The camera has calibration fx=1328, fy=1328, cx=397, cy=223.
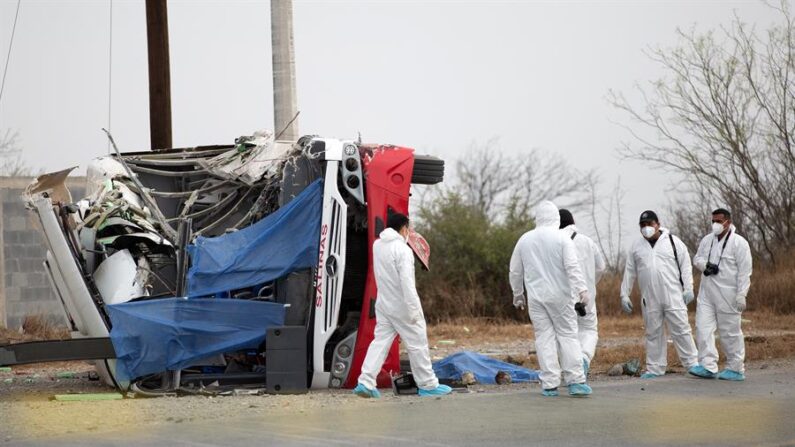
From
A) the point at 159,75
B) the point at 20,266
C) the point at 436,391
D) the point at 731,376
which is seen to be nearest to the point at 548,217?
the point at 436,391

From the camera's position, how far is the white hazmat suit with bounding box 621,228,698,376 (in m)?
15.1

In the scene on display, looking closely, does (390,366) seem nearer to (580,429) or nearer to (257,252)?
(257,252)

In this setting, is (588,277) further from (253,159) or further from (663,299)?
(253,159)

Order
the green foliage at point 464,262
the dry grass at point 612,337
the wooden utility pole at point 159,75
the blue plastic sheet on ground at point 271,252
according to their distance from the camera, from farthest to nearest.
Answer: the green foliage at point 464,262, the wooden utility pole at point 159,75, the dry grass at point 612,337, the blue plastic sheet on ground at point 271,252

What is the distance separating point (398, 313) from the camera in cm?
1289

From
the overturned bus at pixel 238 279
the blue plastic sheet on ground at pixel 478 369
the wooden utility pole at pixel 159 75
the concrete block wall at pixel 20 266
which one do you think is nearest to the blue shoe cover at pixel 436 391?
the overturned bus at pixel 238 279

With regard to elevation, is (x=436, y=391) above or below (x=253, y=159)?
below

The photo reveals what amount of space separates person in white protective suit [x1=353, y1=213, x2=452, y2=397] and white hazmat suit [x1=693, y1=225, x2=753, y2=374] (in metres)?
3.48

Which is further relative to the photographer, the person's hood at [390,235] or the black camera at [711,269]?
the black camera at [711,269]

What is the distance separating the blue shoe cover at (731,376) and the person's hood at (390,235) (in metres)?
4.15

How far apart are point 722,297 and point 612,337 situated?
742 centimetres

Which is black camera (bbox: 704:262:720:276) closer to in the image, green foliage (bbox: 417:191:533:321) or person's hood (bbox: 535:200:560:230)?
person's hood (bbox: 535:200:560:230)

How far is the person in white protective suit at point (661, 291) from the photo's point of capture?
15.1 metres

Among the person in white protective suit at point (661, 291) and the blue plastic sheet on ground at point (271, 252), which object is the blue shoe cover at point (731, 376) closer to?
the person in white protective suit at point (661, 291)
